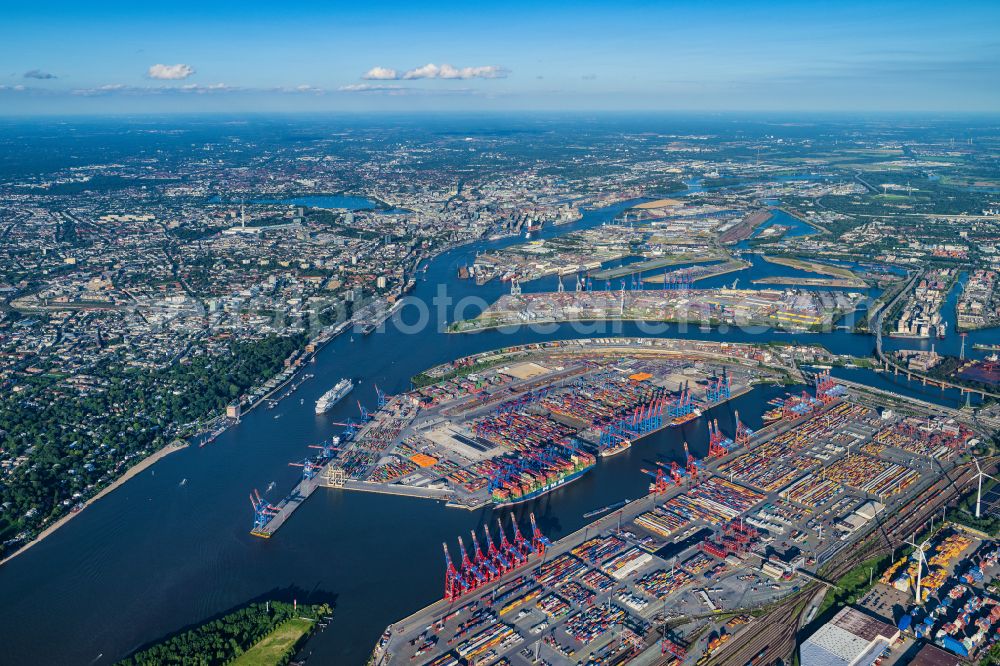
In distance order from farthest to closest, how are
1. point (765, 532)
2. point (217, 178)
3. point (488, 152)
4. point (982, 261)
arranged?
point (488, 152) → point (217, 178) → point (982, 261) → point (765, 532)

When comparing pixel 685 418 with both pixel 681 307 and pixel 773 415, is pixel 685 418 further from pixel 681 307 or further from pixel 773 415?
pixel 681 307

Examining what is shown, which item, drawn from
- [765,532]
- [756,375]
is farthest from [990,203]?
[765,532]

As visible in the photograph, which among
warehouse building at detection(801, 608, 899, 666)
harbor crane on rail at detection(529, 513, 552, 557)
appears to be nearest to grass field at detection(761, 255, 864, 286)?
warehouse building at detection(801, 608, 899, 666)

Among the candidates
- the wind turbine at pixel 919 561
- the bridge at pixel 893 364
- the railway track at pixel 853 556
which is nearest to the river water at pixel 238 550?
the railway track at pixel 853 556

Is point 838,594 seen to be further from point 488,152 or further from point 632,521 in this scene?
point 488,152

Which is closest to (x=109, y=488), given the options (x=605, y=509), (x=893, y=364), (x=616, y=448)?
(x=605, y=509)
